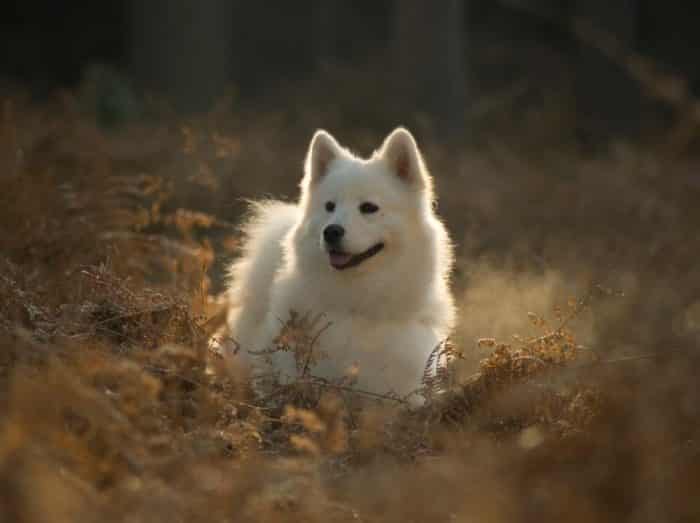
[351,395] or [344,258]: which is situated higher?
[344,258]

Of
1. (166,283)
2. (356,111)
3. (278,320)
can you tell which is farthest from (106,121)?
(278,320)

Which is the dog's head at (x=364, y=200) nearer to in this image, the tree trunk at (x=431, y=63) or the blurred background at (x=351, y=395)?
the blurred background at (x=351, y=395)

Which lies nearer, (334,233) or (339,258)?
(334,233)

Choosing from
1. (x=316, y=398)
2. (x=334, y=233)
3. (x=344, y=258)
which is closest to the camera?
(x=316, y=398)

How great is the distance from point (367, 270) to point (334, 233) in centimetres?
29

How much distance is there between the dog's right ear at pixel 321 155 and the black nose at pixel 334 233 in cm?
61

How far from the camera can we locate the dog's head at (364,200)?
479cm

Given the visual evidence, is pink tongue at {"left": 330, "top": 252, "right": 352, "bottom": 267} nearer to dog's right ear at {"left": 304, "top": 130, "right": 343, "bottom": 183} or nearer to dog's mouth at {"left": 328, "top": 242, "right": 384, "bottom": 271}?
dog's mouth at {"left": 328, "top": 242, "right": 384, "bottom": 271}

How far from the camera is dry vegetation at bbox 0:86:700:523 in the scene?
8.56ft

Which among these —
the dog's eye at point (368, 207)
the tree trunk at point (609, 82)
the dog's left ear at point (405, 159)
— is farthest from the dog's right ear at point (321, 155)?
the tree trunk at point (609, 82)

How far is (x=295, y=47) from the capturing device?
2467 centimetres

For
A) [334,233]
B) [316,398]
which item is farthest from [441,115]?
[316,398]

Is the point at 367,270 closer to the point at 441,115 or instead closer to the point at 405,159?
the point at 405,159

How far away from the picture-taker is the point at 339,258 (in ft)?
15.8
